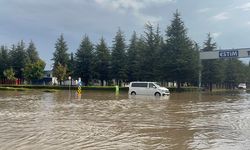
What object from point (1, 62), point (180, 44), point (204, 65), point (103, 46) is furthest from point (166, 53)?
point (1, 62)

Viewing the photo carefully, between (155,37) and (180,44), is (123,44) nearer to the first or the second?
(155,37)

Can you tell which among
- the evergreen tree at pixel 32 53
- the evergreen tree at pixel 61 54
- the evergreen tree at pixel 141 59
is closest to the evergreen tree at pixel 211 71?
the evergreen tree at pixel 141 59

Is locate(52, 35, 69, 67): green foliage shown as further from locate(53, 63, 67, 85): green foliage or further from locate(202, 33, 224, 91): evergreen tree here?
locate(202, 33, 224, 91): evergreen tree

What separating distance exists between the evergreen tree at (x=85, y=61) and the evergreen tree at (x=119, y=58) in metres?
5.65

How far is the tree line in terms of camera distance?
54.8 m

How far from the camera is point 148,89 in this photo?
3909cm

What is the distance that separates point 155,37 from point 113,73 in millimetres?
10779

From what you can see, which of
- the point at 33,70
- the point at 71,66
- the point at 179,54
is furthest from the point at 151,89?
the point at 33,70

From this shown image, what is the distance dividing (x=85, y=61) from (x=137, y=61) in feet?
46.7

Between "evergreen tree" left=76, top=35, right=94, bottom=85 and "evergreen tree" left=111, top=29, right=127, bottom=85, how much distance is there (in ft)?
18.5

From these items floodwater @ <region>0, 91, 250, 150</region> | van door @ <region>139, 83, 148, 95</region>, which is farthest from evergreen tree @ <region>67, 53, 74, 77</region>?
floodwater @ <region>0, 91, 250, 150</region>

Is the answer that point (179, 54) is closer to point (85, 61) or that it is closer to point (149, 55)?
point (149, 55)

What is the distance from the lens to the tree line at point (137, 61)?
54.8 meters

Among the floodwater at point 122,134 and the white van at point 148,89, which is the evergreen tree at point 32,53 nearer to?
the white van at point 148,89
